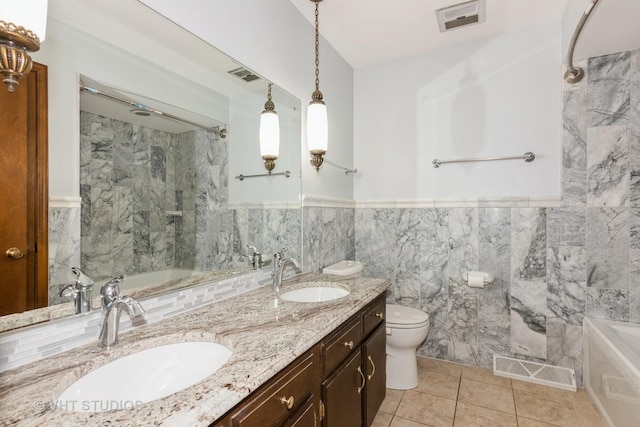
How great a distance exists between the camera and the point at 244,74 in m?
1.71

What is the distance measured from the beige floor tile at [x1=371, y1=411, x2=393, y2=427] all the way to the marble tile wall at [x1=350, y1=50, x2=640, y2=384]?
867 millimetres

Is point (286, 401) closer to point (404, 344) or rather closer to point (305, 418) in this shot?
Answer: point (305, 418)

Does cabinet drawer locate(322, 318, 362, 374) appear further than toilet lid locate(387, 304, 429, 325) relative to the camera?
No

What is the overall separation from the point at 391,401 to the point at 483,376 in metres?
0.78

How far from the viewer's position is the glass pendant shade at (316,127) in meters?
2.09

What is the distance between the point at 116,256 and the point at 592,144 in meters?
2.80

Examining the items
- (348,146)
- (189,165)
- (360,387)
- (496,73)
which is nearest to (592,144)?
(496,73)

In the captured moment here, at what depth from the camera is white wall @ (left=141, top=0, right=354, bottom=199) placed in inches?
58.2

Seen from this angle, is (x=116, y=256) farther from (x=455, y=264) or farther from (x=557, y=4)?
(x=557, y=4)

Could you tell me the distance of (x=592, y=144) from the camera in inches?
85.4

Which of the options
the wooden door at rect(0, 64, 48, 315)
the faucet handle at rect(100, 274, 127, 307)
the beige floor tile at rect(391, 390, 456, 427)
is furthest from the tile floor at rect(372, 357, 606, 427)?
the wooden door at rect(0, 64, 48, 315)

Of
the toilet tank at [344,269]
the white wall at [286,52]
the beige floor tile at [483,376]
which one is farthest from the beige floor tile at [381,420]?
the white wall at [286,52]

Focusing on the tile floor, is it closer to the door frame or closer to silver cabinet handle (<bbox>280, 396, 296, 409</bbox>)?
silver cabinet handle (<bbox>280, 396, 296, 409</bbox>)

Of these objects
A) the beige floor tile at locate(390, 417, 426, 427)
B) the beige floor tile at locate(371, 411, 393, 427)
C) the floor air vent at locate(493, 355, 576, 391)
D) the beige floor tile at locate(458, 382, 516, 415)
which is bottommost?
the beige floor tile at locate(371, 411, 393, 427)
